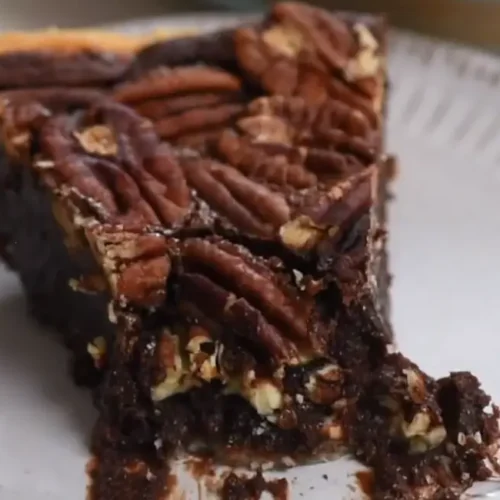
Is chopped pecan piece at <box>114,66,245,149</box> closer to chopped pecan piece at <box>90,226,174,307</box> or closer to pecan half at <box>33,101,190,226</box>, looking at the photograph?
pecan half at <box>33,101,190,226</box>

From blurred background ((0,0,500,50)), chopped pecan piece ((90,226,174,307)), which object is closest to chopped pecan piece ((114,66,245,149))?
chopped pecan piece ((90,226,174,307))

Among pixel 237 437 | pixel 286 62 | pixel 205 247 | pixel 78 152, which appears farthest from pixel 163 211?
pixel 286 62

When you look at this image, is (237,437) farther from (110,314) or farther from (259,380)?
(110,314)

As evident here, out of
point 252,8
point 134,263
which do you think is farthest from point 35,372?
point 252,8

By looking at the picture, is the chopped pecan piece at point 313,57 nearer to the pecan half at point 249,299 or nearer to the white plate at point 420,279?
Answer: the white plate at point 420,279

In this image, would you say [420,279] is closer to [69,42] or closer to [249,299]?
[249,299]
